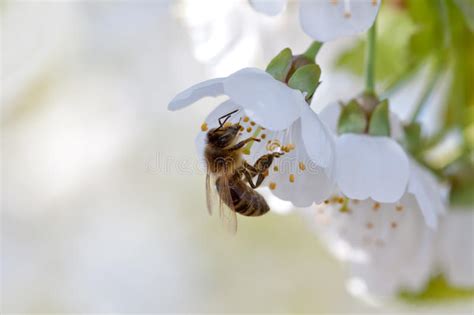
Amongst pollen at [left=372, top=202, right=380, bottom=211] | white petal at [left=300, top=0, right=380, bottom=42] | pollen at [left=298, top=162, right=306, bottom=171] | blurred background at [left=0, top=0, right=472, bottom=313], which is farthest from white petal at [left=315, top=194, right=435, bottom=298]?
blurred background at [left=0, top=0, right=472, bottom=313]

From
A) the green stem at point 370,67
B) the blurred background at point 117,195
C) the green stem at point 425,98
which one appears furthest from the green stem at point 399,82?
the blurred background at point 117,195

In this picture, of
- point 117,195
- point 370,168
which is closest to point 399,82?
point 370,168

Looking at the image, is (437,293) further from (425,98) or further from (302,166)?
(302,166)

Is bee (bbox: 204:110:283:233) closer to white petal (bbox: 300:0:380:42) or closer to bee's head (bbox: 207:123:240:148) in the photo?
bee's head (bbox: 207:123:240:148)

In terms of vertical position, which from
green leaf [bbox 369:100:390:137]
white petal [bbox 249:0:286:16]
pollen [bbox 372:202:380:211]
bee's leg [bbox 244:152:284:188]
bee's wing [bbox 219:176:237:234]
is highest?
white petal [bbox 249:0:286:16]

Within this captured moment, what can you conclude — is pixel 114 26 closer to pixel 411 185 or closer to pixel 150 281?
pixel 150 281

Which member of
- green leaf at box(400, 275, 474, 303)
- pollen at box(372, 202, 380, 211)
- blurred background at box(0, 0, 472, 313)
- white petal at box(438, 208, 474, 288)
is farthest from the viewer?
blurred background at box(0, 0, 472, 313)

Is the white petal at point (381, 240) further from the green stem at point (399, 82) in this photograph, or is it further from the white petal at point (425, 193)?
the green stem at point (399, 82)
